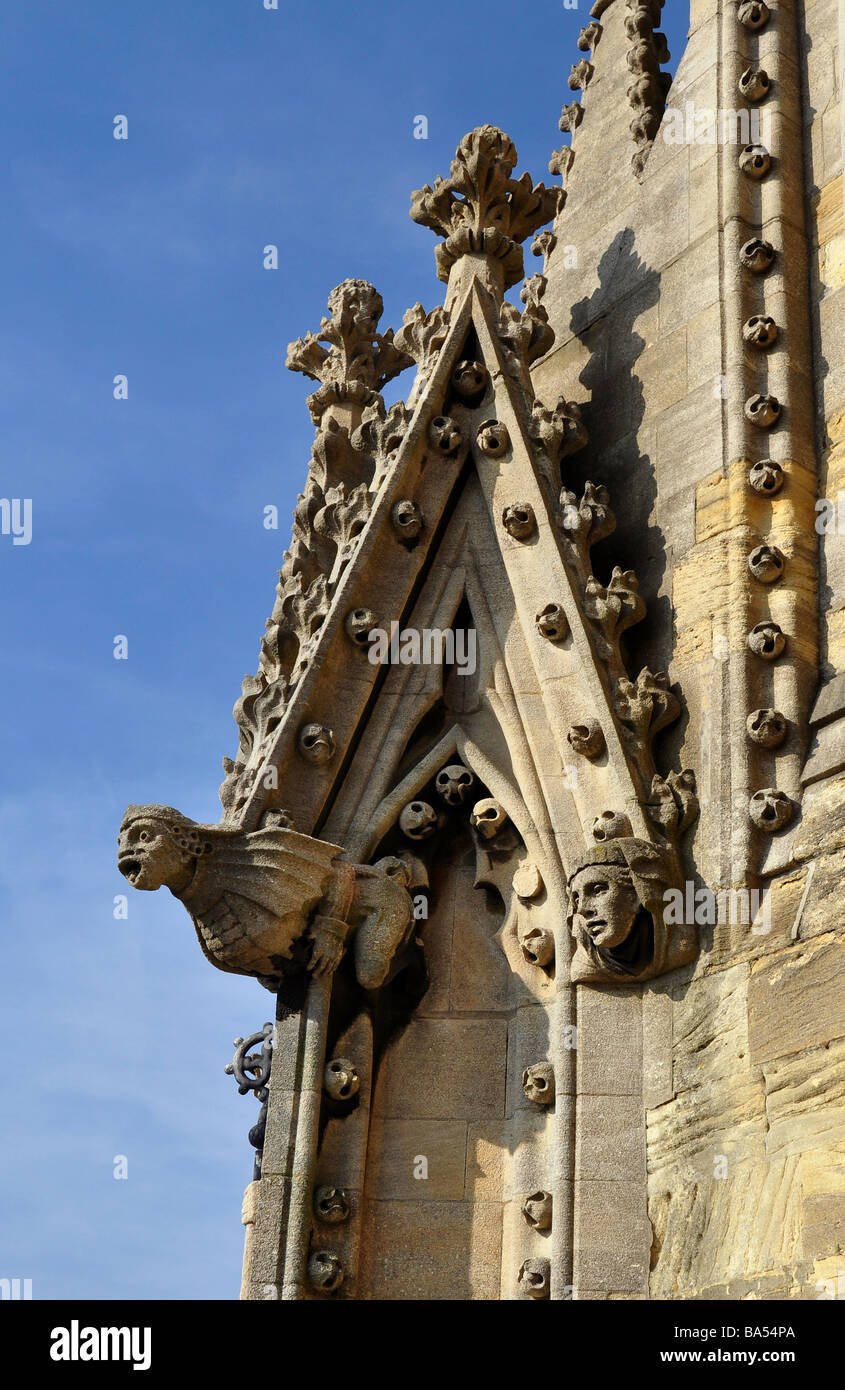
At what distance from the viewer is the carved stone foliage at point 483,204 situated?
1049 centimetres

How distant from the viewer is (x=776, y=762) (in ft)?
28.0

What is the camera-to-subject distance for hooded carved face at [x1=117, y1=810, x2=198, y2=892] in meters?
8.54

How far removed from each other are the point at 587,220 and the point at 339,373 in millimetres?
1804

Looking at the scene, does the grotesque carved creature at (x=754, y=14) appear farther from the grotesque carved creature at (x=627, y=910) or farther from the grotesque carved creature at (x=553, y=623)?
the grotesque carved creature at (x=627, y=910)

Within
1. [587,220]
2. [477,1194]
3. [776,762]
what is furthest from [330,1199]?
[587,220]

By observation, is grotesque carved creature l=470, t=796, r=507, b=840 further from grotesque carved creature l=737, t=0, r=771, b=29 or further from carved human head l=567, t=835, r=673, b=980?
grotesque carved creature l=737, t=0, r=771, b=29

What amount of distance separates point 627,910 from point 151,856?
193 centimetres

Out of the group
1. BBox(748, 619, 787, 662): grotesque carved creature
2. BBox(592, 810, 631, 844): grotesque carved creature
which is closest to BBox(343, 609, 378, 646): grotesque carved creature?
BBox(592, 810, 631, 844): grotesque carved creature

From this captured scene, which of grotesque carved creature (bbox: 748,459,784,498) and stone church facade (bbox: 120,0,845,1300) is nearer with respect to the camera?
stone church facade (bbox: 120,0,845,1300)

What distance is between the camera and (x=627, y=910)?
27.4 ft

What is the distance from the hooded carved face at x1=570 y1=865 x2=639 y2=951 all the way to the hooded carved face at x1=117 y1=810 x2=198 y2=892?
1630 millimetres

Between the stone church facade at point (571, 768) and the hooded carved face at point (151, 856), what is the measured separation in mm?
21

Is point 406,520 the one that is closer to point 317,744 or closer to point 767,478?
point 317,744

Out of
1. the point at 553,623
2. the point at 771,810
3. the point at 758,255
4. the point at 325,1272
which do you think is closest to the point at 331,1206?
the point at 325,1272
